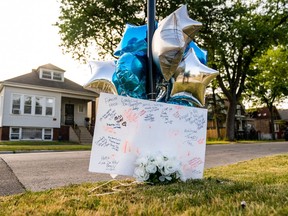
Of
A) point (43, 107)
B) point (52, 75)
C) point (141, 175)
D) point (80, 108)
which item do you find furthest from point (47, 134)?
point (141, 175)

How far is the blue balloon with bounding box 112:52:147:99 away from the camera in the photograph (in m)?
3.96

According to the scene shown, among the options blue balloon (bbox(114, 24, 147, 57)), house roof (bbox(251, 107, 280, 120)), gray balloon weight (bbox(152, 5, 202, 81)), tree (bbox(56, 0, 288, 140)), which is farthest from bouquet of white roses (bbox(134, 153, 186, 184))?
house roof (bbox(251, 107, 280, 120))

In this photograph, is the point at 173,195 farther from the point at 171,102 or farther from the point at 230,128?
the point at 230,128

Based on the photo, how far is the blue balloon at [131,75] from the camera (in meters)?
3.96

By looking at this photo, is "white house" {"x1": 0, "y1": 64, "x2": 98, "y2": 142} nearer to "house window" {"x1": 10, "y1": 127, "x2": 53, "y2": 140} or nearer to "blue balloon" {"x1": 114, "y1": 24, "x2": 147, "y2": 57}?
"house window" {"x1": 10, "y1": 127, "x2": 53, "y2": 140}

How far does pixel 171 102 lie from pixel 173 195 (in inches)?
65.9

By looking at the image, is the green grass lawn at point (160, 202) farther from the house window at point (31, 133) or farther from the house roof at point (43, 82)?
the house roof at point (43, 82)

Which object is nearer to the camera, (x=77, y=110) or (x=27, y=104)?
(x=27, y=104)

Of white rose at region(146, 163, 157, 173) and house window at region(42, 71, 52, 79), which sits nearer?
white rose at region(146, 163, 157, 173)

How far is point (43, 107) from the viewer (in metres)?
21.5

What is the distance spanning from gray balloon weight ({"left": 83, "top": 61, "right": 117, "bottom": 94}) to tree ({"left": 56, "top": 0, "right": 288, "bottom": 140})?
14942mm

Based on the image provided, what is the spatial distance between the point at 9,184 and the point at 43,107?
17.5 m

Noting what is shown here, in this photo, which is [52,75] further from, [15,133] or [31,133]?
[15,133]

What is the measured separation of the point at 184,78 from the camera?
4.09m
